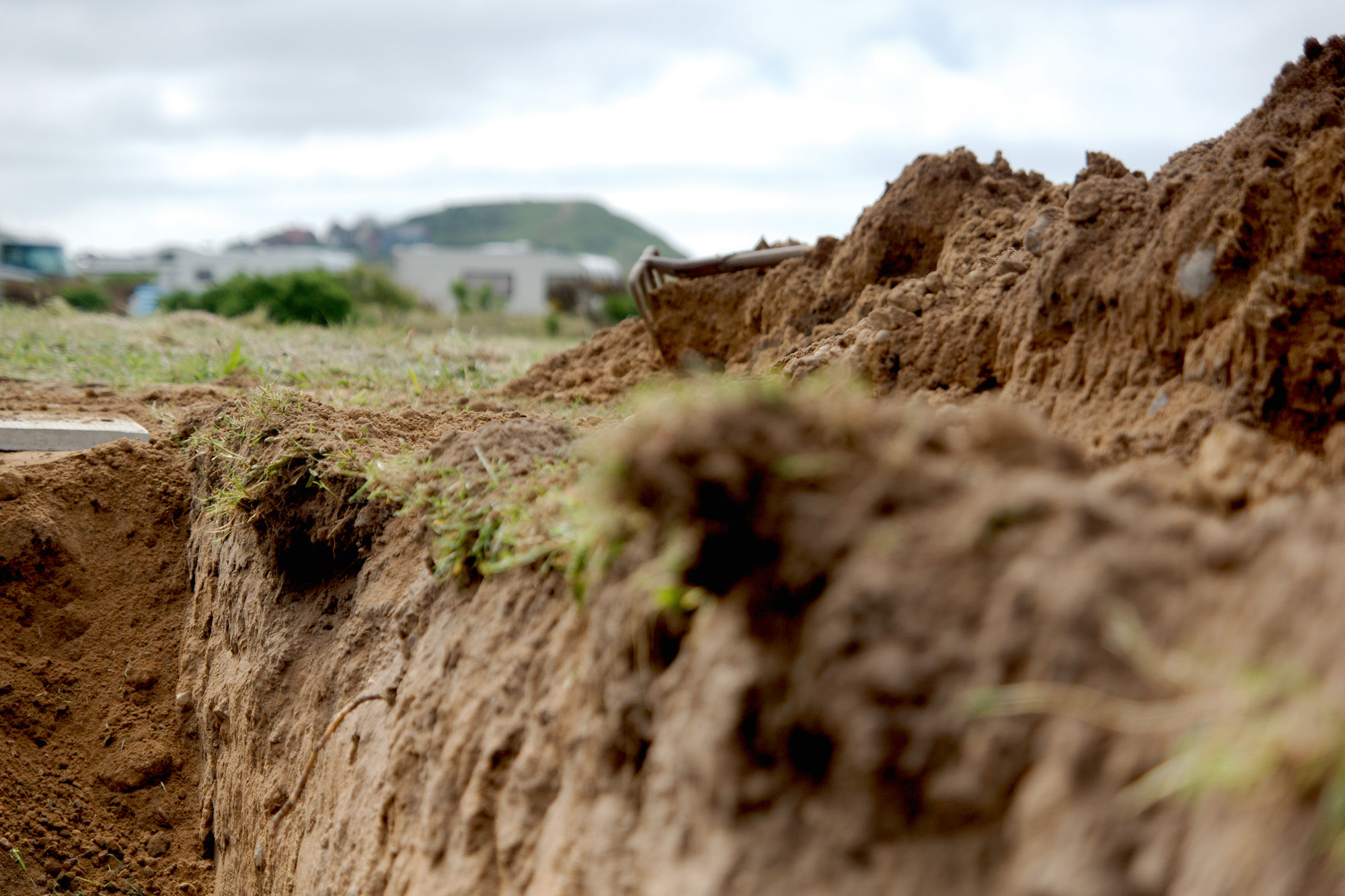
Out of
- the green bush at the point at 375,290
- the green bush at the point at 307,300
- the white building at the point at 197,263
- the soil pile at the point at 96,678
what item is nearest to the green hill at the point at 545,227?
the white building at the point at 197,263

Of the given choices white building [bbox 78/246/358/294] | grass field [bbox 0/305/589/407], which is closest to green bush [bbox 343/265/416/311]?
white building [bbox 78/246/358/294]

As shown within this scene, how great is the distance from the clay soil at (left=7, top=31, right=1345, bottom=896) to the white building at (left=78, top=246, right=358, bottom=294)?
3881 cm

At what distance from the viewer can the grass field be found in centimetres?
675

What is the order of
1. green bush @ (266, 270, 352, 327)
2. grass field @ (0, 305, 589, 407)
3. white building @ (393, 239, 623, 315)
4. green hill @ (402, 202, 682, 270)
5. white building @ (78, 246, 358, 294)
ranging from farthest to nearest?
green hill @ (402, 202, 682, 270), white building @ (78, 246, 358, 294), white building @ (393, 239, 623, 315), green bush @ (266, 270, 352, 327), grass field @ (0, 305, 589, 407)

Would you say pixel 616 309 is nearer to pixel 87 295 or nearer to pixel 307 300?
pixel 307 300

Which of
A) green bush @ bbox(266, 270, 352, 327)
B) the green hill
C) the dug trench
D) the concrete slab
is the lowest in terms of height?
the concrete slab

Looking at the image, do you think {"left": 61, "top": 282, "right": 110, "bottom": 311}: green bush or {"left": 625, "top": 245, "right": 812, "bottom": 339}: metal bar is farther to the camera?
{"left": 61, "top": 282, "right": 110, "bottom": 311}: green bush

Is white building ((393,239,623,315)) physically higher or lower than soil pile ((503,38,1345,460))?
higher

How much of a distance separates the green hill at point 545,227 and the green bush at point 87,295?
4766 cm

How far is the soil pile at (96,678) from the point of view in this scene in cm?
443

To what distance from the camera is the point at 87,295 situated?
92.1ft

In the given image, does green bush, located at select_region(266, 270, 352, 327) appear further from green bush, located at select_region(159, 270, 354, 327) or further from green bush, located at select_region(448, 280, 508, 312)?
green bush, located at select_region(448, 280, 508, 312)

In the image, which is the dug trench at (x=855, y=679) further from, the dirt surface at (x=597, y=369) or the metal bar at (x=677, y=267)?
the metal bar at (x=677, y=267)

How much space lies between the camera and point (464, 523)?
278 centimetres
